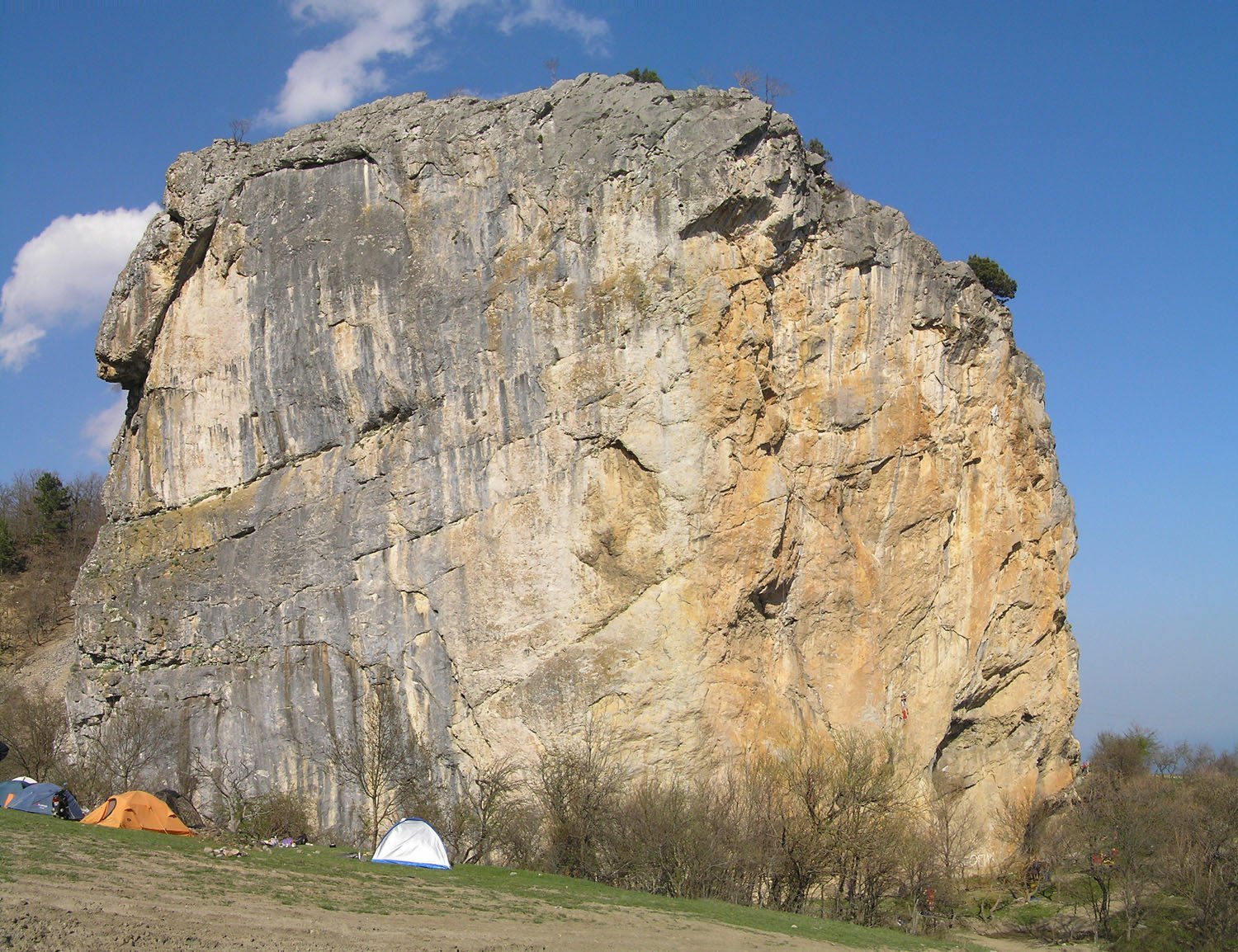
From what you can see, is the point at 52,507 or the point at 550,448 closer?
the point at 550,448

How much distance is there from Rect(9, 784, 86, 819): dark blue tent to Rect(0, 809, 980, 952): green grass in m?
1.47

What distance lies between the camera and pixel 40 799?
23.2 metres

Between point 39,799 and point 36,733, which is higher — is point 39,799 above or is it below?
below

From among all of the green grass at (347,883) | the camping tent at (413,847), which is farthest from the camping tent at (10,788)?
the camping tent at (413,847)

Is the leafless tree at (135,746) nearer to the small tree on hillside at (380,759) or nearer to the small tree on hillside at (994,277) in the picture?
the small tree on hillside at (380,759)

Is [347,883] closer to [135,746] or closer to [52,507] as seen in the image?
[135,746]

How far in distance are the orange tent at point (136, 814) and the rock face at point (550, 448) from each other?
4130 mm

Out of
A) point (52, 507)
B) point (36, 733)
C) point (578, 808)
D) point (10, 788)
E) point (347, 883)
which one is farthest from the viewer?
point (52, 507)

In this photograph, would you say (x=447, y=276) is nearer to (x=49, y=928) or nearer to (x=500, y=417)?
(x=500, y=417)

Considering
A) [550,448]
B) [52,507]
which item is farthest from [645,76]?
[52,507]

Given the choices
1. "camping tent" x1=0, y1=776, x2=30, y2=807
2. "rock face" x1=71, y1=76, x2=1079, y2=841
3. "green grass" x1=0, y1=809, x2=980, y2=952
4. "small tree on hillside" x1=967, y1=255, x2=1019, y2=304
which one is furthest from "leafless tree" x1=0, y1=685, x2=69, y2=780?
"small tree on hillside" x1=967, y1=255, x2=1019, y2=304

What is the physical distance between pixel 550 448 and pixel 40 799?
43.5ft

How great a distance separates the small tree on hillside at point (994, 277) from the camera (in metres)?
36.4

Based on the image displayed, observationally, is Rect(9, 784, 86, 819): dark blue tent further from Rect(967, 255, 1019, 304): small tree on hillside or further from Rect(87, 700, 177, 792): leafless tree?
Rect(967, 255, 1019, 304): small tree on hillside
